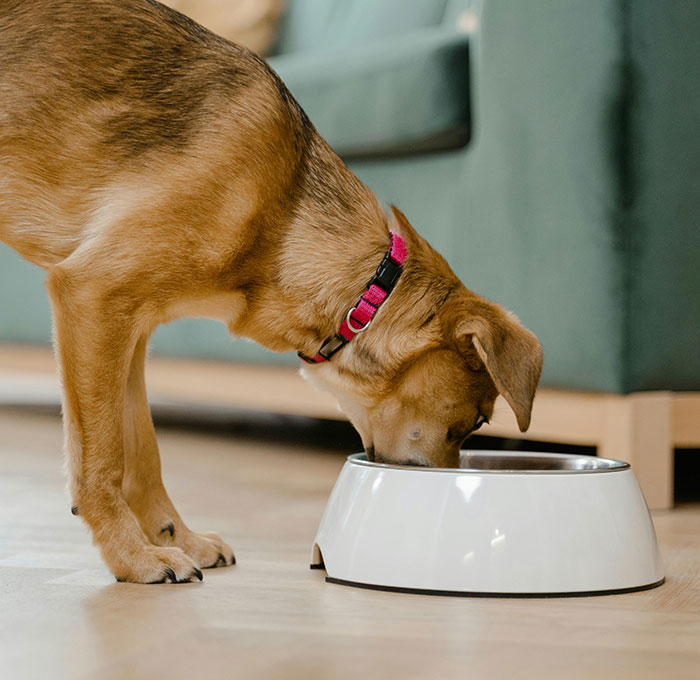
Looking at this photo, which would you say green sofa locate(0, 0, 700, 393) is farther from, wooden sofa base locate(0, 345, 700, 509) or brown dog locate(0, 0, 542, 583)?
brown dog locate(0, 0, 542, 583)

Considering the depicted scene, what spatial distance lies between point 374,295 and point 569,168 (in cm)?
72

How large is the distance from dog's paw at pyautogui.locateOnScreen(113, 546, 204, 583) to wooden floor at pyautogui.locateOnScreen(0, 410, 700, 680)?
0.03 m

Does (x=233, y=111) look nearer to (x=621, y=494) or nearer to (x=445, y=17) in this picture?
(x=621, y=494)

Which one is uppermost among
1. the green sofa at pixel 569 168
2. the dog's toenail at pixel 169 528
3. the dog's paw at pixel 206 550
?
the green sofa at pixel 569 168

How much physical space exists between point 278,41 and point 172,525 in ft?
10.3

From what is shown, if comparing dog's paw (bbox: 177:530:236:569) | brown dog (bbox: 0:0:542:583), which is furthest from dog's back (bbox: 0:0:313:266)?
dog's paw (bbox: 177:530:236:569)

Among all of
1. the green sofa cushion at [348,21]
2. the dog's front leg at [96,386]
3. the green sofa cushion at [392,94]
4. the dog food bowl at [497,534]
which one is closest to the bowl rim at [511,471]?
the dog food bowl at [497,534]

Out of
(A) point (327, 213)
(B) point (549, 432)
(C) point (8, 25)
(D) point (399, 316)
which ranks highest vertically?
(C) point (8, 25)

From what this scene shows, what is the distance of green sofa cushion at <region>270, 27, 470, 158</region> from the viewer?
278cm

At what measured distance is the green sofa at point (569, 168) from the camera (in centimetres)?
241

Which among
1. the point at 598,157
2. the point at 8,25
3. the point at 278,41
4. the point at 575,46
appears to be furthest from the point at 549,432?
the point at 278,41

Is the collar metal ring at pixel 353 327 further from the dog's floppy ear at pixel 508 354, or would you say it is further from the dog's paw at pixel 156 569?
the dog's paw at pixel 156 569

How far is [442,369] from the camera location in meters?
2.02

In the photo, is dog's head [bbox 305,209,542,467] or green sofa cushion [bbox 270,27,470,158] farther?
green sofa cushion [bbox 270,27,470,158]
